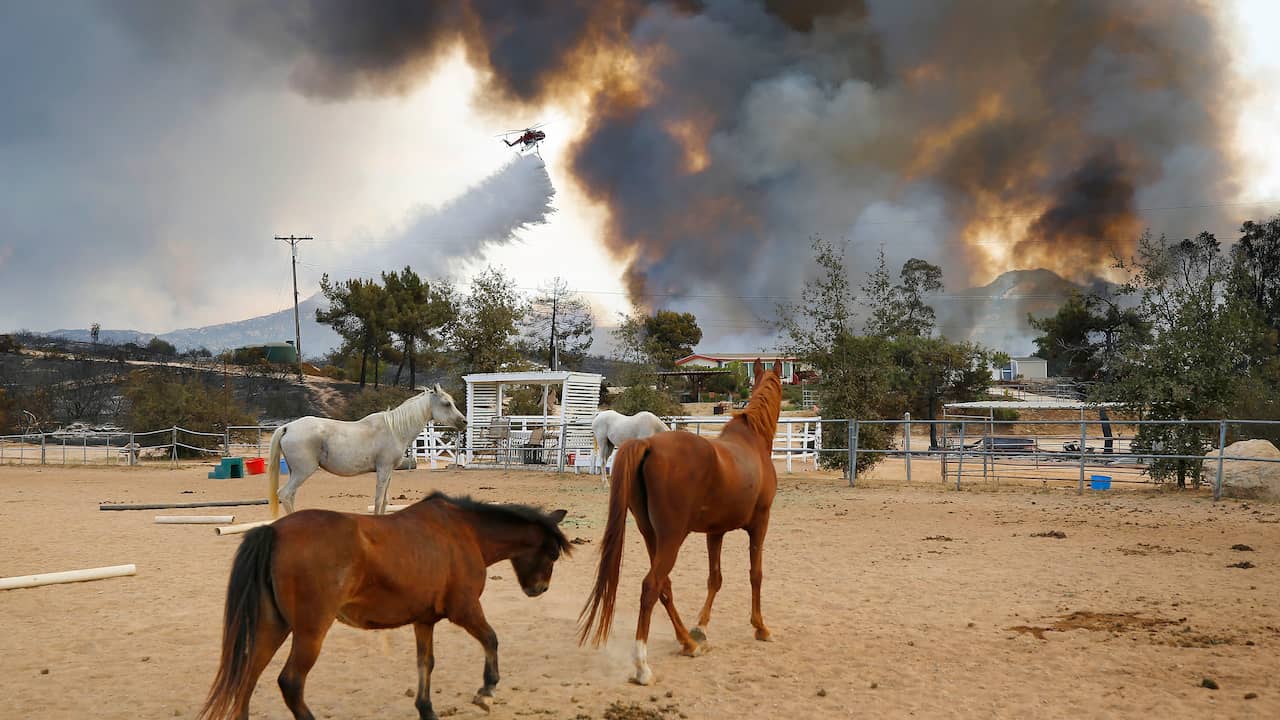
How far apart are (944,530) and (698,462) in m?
6.69

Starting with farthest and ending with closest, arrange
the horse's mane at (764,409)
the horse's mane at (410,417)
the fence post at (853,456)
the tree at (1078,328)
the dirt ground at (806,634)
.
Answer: the tree at (1078,328), the fence post at (853,456), the horse's mane at (410,417), the horse's mane at (764,409), the dirt ground at (806,634)

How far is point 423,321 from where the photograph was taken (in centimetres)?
4616

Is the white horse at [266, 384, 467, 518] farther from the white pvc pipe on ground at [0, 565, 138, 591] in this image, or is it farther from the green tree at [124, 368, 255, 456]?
the green tree at [124, 368, 255, 456]

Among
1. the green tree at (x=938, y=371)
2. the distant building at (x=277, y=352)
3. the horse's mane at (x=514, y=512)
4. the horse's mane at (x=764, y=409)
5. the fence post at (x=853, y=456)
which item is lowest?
the fence post at (x=853, y=456)

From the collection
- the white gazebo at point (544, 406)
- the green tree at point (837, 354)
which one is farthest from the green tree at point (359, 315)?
the green tree at point (837, 354)

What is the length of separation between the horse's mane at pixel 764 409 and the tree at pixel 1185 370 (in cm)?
1285

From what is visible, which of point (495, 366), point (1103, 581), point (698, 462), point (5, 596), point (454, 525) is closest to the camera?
point (454, 525)

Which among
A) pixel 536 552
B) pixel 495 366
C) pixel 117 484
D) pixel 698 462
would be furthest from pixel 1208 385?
pixel 495 366

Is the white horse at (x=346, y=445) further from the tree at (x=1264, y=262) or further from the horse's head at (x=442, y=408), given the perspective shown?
the tree at (x=1264, y=262)

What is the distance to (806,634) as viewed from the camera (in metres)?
5.63

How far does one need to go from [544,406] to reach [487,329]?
12059 mm

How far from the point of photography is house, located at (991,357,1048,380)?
206 ft

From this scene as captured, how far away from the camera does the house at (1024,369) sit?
206 feet

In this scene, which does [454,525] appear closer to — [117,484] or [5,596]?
[5,596]
